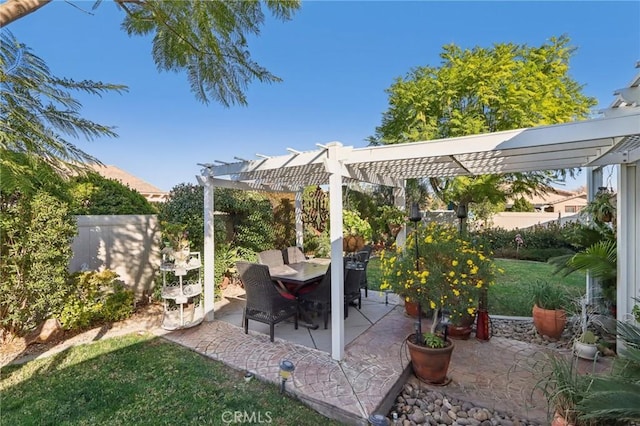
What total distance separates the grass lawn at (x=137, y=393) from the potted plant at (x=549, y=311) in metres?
3.90

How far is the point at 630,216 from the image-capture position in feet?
12.8

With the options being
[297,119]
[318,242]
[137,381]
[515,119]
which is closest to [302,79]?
[297,119]

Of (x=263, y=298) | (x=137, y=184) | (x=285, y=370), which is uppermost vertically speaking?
(x=137, y=184)

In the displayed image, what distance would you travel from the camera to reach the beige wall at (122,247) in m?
5.44

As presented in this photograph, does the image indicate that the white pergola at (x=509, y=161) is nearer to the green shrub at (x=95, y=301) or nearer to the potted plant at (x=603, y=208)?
the potted plant at (x=603, y=208)

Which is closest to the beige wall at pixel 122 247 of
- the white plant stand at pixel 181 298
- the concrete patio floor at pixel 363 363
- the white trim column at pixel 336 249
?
the white plant stand at pixel 181 298

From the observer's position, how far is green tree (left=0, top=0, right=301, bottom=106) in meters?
2.51

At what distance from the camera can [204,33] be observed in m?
2.72

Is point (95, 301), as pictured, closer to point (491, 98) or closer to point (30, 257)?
point (30, 257)

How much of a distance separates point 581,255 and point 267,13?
16.7 ft

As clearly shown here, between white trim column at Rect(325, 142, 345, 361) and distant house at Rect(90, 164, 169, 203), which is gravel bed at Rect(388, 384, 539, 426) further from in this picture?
distant house at Rect(90, 164, 169, 203)

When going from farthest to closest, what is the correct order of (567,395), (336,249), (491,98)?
(491,98) → (336,249) → (567,395)

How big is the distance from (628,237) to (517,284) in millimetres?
4835

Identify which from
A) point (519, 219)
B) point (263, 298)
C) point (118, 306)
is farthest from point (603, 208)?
point (519, 219)
